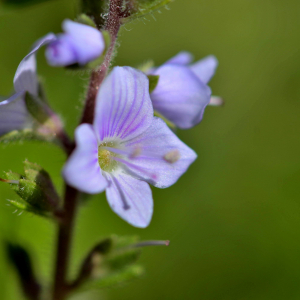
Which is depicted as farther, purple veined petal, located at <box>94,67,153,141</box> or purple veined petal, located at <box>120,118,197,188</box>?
purple veined petal, located at <box>120,118,197,188</box>

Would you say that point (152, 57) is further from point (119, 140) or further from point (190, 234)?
point (119, 140)

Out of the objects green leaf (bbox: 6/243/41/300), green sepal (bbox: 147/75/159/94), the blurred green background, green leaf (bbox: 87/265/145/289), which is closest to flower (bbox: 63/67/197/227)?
green sepal (bbox: 147/75/159/94)

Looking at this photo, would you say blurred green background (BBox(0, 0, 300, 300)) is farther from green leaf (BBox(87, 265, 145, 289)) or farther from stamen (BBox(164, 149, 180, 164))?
stamen (BBox(164, 149, 180, 164))

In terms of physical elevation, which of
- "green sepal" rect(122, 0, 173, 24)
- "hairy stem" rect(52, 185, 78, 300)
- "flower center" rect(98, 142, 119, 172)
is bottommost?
"hairy stem" rect(52, 185, 78, 300)

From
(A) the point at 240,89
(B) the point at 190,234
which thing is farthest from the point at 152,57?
(B) the point at 190,234

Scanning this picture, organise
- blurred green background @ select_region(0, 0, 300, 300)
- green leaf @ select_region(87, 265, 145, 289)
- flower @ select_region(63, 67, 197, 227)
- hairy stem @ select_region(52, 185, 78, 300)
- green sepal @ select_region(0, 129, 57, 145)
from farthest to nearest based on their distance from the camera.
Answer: blurred green background @ select_region(0, 0, 300, 300), green leaf @ select_region(87, 265, 145, 289), hairy stem @ select_region(52, 185, 78, 300), green sepal @ select_region(0, 129, 57, 145), flower @ select_region(63, 67, 197, 227)

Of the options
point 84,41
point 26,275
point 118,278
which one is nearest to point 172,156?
point 84,41

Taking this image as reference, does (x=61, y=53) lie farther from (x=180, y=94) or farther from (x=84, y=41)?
(x=180, y=94)
